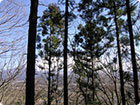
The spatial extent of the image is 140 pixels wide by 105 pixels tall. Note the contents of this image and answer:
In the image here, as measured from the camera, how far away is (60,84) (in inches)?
478

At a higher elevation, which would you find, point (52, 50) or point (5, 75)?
point (52, 50)

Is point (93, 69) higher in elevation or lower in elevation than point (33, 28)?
lower

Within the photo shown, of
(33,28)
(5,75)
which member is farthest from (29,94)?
(5,75)

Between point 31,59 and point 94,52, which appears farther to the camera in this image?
Result: point 94,52

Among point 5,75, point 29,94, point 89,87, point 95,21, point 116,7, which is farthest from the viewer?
point 89,87

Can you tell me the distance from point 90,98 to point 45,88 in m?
5.11

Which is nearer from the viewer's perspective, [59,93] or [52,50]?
[52,50]

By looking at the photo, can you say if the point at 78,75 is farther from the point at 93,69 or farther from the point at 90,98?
the point at 90,98

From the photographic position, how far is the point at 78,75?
382 inches

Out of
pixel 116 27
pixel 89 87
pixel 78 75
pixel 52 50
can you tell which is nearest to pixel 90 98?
pixel 89 87

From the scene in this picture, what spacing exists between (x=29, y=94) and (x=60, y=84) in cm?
976

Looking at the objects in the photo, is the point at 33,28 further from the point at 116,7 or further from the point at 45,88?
the point at 45,88

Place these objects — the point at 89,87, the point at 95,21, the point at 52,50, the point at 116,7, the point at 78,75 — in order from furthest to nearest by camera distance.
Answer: the point at 52,50 < the point at 78,75 < the point at 89,87 < the point at 95,21 < the point at 116,7

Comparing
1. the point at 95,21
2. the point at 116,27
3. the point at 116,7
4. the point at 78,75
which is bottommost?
the point at 78,75
